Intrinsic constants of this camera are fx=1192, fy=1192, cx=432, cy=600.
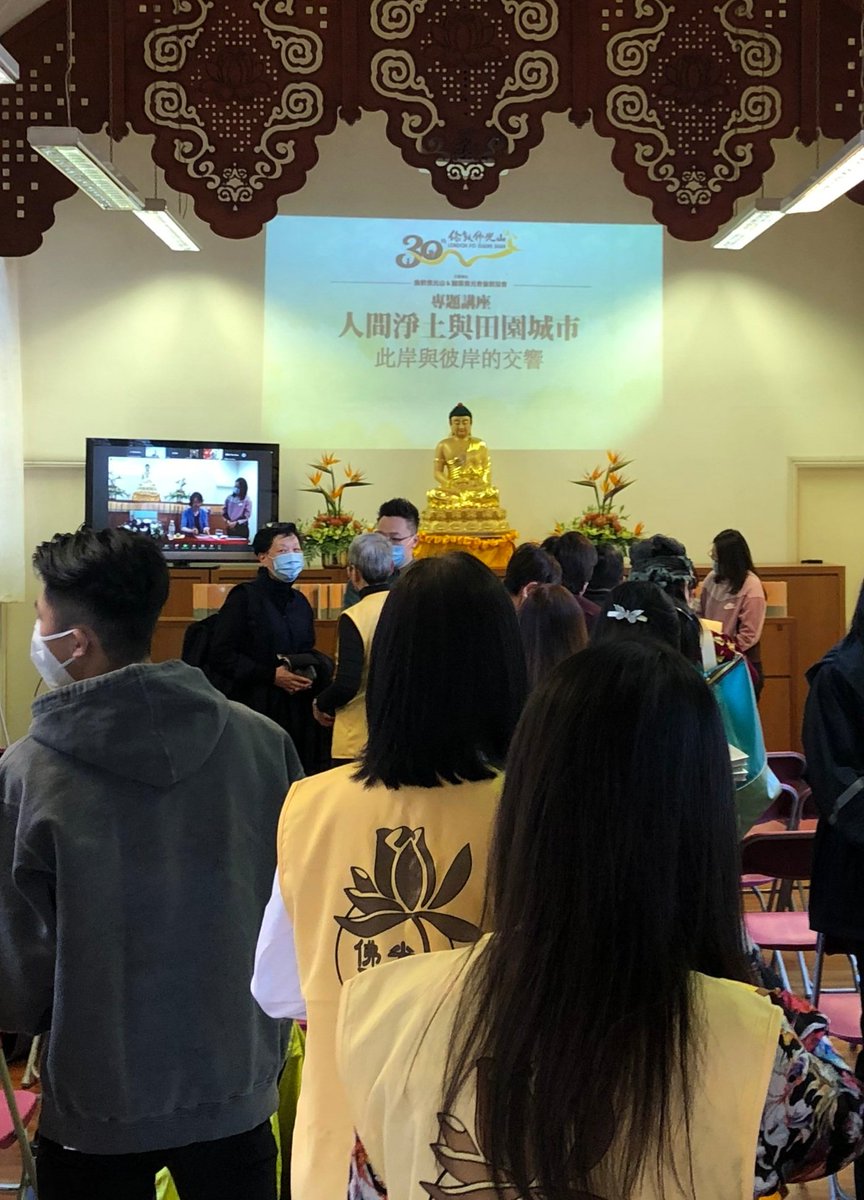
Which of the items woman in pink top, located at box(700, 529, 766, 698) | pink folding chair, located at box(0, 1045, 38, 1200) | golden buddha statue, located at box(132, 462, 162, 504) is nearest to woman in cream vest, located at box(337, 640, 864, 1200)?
pink folding chair, located at box(0, 1045, 38, 1200)

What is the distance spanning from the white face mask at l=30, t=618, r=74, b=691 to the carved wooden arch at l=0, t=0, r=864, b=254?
3.02 m

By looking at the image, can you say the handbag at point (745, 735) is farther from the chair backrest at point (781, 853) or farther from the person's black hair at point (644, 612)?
the chair backrest at point (781, 853)

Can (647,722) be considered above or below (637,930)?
above

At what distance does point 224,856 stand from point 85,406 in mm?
8016

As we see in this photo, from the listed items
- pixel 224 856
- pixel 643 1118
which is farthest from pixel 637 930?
pixel 224 856

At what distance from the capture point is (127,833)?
5.26 ft

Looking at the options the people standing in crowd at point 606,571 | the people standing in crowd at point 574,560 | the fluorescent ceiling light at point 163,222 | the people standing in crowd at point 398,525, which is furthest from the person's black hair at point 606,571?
the fluorescent ceiling light at point 163,222

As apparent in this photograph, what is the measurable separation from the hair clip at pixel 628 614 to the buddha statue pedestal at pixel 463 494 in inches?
227

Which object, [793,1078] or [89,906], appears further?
[89,906]

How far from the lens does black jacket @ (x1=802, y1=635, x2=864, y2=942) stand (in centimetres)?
221

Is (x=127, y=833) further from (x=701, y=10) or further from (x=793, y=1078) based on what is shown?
(x=701, y=10)

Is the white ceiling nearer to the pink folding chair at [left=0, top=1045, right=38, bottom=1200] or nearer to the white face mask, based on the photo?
the white face mask

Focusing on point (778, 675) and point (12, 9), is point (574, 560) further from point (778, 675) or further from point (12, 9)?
point (12, 9)

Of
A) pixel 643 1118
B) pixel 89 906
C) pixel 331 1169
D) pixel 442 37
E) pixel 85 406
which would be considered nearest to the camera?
pixel 643 1118
